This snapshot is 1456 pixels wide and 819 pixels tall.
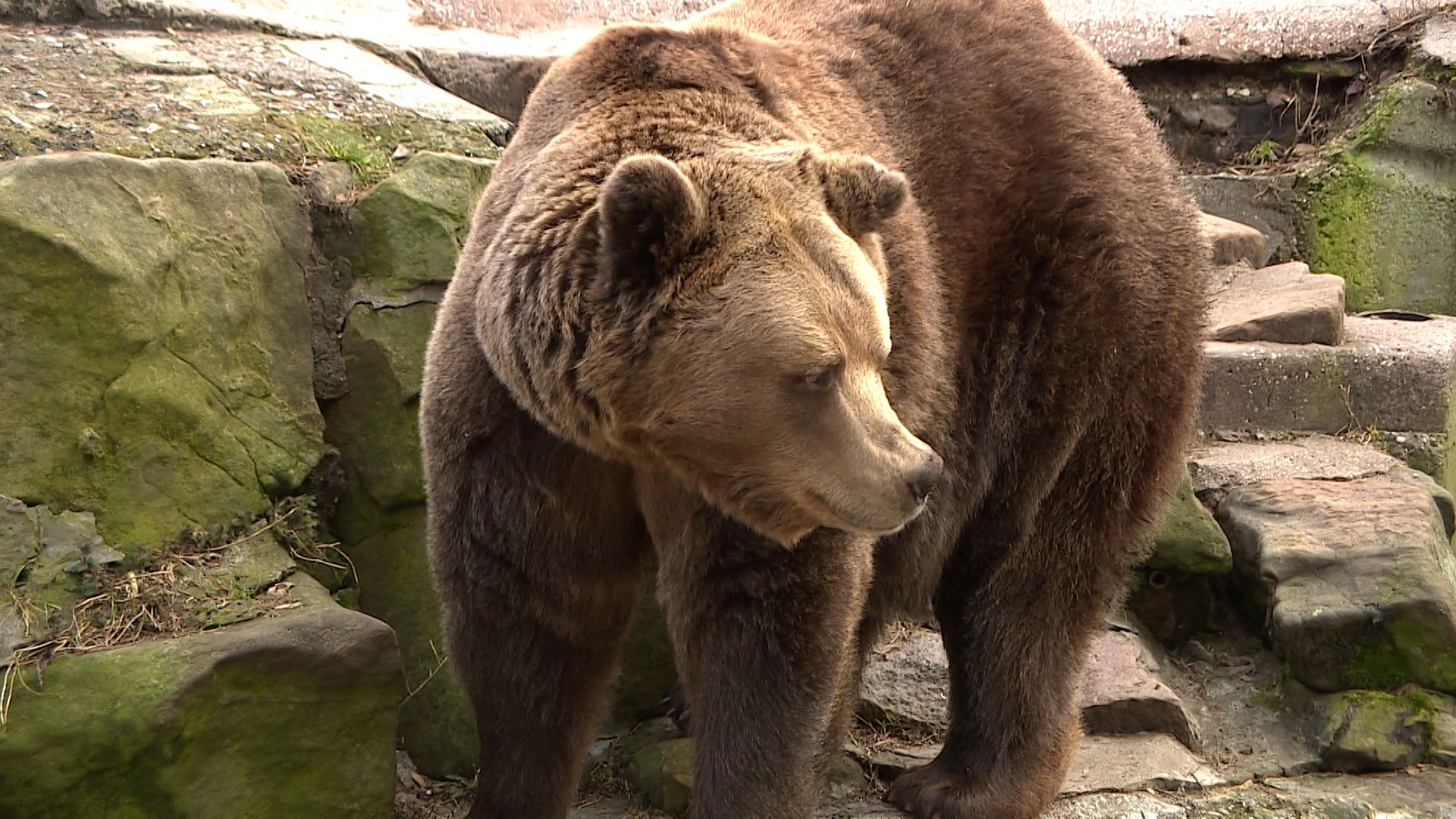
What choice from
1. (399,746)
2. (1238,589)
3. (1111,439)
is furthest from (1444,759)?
(399,746)

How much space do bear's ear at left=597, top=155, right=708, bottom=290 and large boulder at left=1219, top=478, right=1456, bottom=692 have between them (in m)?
2.96

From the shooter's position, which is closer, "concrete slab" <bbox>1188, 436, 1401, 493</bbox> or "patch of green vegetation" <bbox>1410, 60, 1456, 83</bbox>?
"concrete slab" <bbox>1188, 436, 1401, 493</bbox>

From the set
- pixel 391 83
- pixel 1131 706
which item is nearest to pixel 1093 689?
pixel 1131 706

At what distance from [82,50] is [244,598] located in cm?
220

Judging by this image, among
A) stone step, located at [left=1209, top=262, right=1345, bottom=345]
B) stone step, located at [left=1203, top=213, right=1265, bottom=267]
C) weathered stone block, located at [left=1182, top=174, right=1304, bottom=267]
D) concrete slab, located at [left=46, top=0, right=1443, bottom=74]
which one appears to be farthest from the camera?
weathered stone block, located at [left=1182, top=174, right=1304, bottom=267]

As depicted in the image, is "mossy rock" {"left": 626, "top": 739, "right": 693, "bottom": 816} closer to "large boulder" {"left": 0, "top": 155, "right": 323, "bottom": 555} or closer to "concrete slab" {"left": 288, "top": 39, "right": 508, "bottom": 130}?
"large boulder" {"left": 0, "top": 155, "right": 323, "bottom": 555}

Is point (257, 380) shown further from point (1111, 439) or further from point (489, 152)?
point (1111, 439)

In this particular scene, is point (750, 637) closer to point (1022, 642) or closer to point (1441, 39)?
point (1022, 642)

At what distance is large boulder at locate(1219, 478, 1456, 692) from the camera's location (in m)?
4.75

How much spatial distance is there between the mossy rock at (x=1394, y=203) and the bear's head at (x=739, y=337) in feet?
17.5

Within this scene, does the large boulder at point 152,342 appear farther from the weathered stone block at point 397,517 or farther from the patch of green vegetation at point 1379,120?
the patch of green vegetation at point 1379,120

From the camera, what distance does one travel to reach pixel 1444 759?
15.1ft

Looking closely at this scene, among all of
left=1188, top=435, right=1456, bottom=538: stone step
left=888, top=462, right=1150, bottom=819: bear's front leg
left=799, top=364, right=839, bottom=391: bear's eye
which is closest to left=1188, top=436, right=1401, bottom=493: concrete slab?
left=1188, top=435, right=1456, bottom=538: stone step

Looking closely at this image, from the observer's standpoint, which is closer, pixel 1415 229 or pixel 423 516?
pixel 423 516
